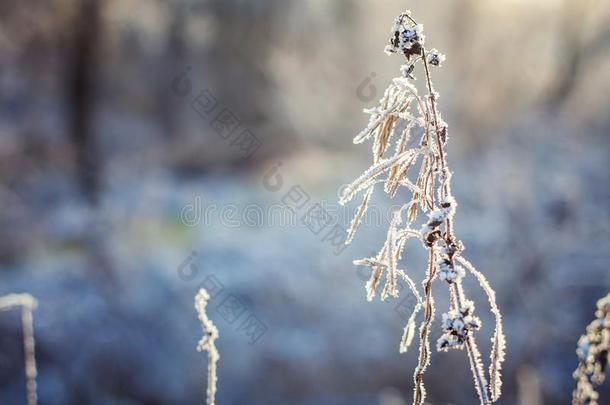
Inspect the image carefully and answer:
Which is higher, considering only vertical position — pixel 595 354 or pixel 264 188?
pixel 264 188

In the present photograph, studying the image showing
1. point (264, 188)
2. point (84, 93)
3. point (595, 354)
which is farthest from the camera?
point (84, 93)

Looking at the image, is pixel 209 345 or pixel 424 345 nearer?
pixel 424 345

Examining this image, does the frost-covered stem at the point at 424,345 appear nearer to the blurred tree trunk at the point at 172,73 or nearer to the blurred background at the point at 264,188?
the blurred background at the point at 264,188

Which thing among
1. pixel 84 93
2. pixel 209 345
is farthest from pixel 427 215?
pixel 84 93

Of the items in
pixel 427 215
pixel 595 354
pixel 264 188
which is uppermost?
pixel 264 188

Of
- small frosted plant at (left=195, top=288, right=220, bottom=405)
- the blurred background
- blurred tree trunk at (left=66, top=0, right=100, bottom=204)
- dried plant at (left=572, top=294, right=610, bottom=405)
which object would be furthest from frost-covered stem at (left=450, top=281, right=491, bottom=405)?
blurred tree trunk at (left=66, top=0, right=100, bottom=204)

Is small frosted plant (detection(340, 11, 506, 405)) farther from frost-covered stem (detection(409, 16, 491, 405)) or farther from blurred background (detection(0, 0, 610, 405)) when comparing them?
blurred background (detection(0, 0, 610, 405))

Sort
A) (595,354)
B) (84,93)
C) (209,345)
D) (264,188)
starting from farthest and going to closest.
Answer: (84,93), (264,188), (209,345), (595,354)

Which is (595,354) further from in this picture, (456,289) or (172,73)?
(172,73)
